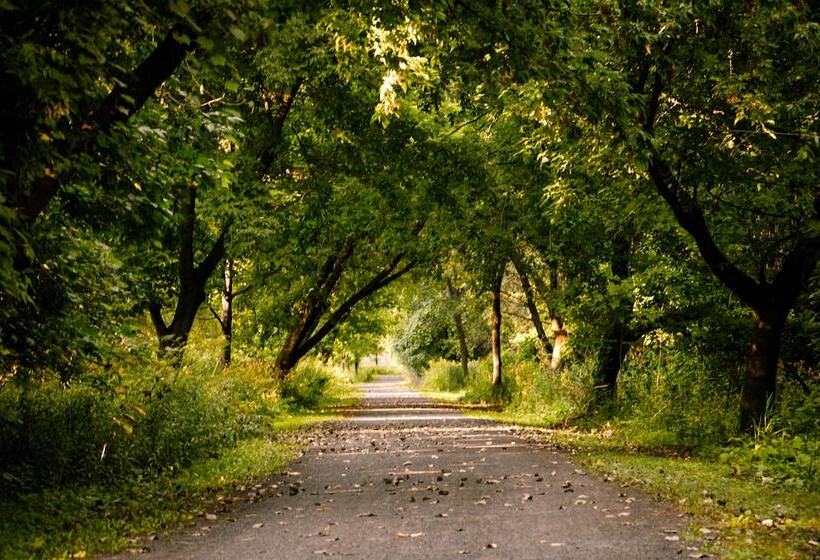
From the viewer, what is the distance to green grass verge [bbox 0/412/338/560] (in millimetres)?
7062

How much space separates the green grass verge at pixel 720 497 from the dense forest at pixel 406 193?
21.6 inches

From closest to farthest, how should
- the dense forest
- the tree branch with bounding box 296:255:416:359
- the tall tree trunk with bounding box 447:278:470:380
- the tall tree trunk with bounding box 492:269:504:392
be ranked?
the dense forest
the tree branch with bounding box 296:255:416:359
the tall tree trunk with bounding box 492:269:504:392
the tall tree trunk with bounding box 447:278:470:380

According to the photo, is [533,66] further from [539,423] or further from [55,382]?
[539,423]

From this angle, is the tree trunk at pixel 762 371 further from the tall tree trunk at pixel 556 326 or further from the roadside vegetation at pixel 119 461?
the tall tree trunk at pixel 556 326

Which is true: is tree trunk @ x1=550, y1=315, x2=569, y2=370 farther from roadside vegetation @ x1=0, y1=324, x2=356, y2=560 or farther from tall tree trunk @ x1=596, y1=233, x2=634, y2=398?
roadside vegetation @ x1=0, y1=324, x2=356, y2=560

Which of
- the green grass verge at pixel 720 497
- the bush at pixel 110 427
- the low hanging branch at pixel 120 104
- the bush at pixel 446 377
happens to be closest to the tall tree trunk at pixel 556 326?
the green grass verge at pixel 720 497

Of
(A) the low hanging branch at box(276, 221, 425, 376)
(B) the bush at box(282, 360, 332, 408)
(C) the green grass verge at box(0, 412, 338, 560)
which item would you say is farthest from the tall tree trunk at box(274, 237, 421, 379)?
(C) the green grass verge at box(0, 412, 338, 560)

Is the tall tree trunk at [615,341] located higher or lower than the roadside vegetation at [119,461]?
higher

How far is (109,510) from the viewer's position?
861 cm

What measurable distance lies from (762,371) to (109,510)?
10536mm

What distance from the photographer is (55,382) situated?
33.0 ft

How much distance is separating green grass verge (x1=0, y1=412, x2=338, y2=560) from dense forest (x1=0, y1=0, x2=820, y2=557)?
2.9 inches

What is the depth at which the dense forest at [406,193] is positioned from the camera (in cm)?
685

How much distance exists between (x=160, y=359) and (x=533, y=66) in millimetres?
8165
